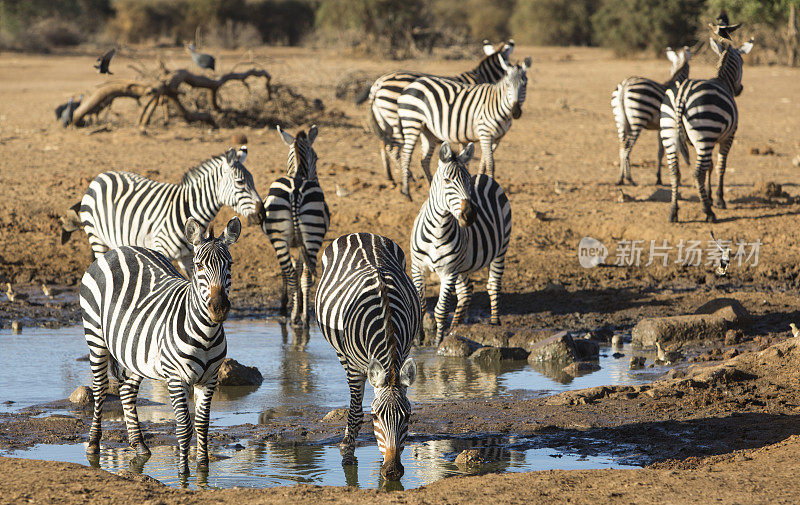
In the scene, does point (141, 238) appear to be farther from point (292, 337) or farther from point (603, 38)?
point (603, 38)

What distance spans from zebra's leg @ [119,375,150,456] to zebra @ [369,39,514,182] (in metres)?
8.48

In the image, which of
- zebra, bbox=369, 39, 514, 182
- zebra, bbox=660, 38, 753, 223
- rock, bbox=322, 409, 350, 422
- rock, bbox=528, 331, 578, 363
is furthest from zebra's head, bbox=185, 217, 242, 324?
zebra, bbox=369, 39, 514, 182

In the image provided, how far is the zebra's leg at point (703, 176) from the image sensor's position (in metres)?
12.9

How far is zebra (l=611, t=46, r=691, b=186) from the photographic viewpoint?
47.4 feet

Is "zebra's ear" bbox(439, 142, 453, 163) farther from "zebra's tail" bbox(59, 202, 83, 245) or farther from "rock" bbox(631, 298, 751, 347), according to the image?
"zebra's tail" bbox(59, 202, 83, 245)

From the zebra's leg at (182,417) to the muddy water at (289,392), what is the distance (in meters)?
0.13

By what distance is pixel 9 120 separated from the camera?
18.6 meters

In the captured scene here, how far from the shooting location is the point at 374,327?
6.15 metres

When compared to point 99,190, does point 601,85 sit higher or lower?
higher

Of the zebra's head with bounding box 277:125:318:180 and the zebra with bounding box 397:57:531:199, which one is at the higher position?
the zebra with bounding box 397:57:531:199

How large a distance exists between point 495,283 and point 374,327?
4.44 m

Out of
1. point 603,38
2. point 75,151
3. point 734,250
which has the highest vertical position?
point 603,38

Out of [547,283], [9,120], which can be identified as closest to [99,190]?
[547,283]

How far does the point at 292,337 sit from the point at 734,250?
5955mm
